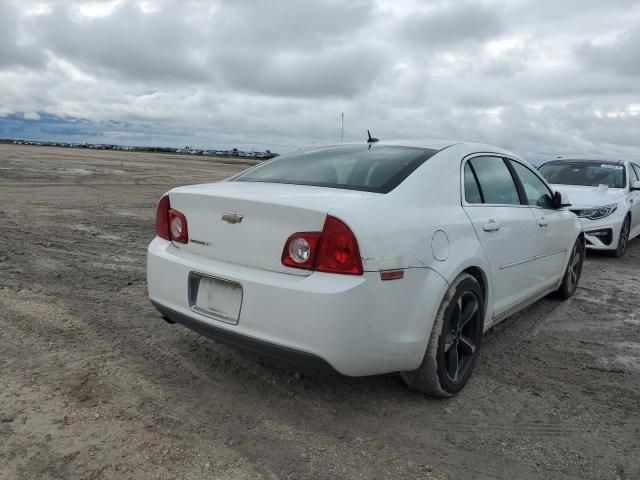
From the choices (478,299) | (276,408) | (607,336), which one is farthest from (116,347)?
(607,336)

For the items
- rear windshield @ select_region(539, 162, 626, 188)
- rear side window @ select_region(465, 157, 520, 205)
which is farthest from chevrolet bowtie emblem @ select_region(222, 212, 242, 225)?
rear windshield @ select_region(539, 162, 626, 188)

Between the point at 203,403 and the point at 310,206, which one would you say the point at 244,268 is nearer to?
the point at 310,206

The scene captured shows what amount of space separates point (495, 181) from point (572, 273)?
226 centimetres

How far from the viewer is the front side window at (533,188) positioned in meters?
4.55

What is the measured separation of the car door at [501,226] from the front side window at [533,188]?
0.70 ft

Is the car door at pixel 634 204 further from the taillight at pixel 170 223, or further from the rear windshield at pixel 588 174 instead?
the taillight at pixel 170 223

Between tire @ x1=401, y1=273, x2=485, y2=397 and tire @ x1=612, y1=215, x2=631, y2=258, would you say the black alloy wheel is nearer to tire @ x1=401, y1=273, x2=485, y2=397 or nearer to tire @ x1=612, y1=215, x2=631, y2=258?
tire @ x1=401, y1=273, x2=485, y2=397

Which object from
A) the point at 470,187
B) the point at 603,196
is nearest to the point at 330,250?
the point at 470,187

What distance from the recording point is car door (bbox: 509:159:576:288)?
4512mm

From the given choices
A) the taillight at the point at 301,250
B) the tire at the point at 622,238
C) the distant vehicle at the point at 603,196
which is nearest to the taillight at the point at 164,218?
the taillight at the point at 301,250

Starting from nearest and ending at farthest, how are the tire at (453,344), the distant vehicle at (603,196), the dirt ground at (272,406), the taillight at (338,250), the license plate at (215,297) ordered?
the dirt ground at (272,406), the taillight at (338,250), the license plate at (215,297), the tire at (453,344), the distant vehicle at (603,196)

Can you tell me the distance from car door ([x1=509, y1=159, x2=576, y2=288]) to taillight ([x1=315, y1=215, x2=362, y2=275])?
7.59 ft

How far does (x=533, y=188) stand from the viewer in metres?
4.71

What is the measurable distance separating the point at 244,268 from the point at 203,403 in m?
0.83
